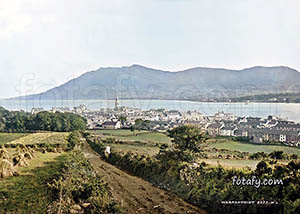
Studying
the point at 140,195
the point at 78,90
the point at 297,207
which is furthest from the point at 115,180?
the point at 78,90

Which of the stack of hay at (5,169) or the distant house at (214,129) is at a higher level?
the stack of hay at (5,169)

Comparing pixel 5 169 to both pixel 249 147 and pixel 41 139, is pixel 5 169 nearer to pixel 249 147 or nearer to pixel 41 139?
pixel 249 147

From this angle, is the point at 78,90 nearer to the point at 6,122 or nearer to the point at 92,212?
the point at 6,122

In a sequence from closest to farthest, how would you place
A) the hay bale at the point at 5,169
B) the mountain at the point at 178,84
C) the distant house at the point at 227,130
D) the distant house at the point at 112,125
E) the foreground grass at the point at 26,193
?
the foreground grass at the point at 26,193
the hay bale at the point at 5,169
the distant house at the point at 227,130
the mountain at the point at 178,84
the distant house at the point at 112,125

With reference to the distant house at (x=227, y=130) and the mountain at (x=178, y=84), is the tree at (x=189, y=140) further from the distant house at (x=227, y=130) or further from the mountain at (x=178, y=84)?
the mountain at (x=178, y=84)

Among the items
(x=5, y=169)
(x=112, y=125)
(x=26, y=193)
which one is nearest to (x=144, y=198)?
(x=26, y=193)

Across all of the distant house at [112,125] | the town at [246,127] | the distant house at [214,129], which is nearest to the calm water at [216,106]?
the town at [246,127]

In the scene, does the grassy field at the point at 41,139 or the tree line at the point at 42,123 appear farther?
the tree line at the point at 42,123

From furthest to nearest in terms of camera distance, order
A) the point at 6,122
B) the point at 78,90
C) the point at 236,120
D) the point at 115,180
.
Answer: the point at 78,90
the point at 6,122
the point at 236,120
the point at 115,180

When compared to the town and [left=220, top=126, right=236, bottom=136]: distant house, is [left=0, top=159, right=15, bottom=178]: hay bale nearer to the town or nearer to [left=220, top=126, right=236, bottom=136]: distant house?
the town
